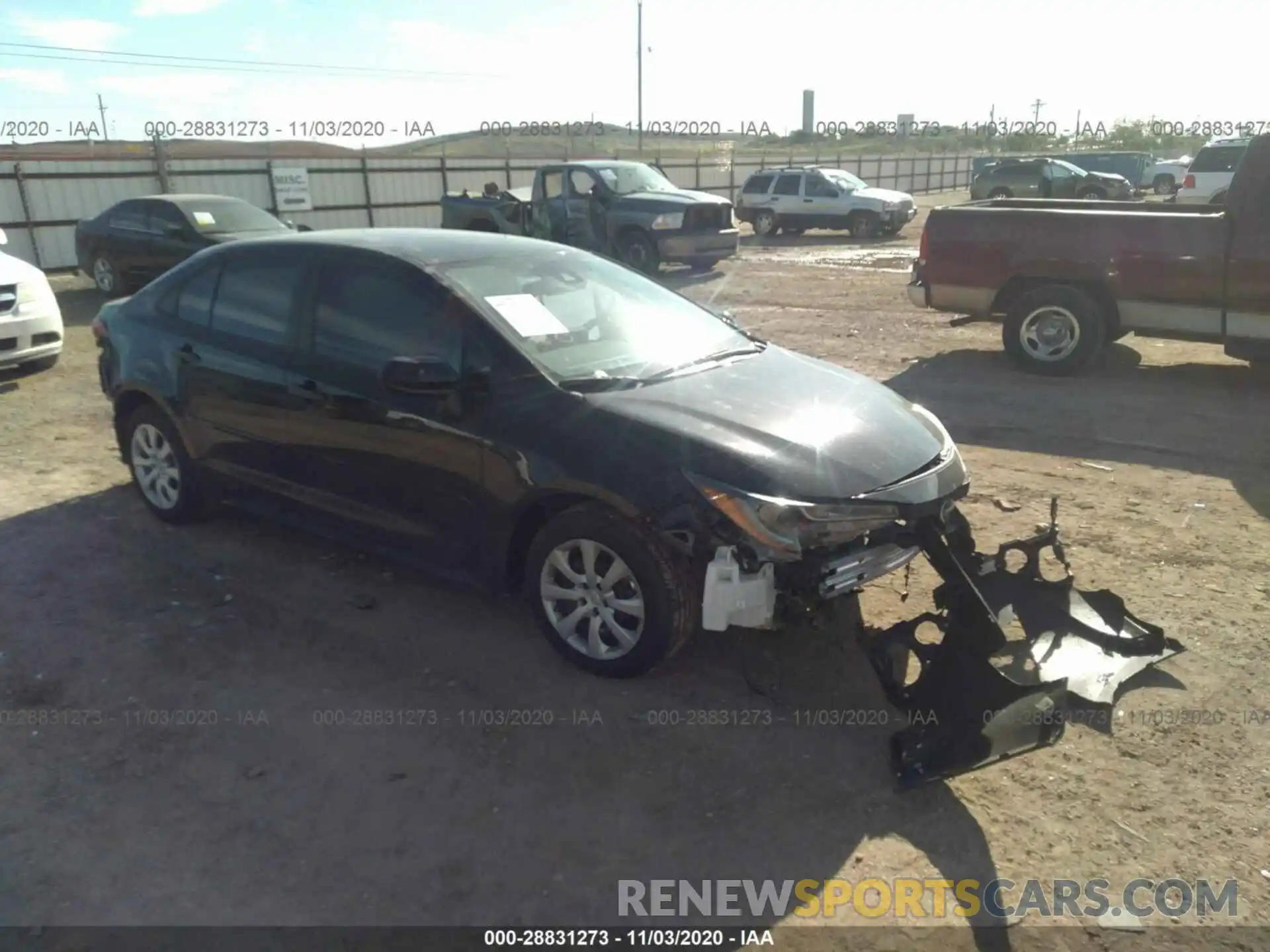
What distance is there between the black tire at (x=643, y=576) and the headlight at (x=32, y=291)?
302 inches

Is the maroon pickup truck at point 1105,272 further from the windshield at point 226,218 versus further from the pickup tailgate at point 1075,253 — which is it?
the windshield at point 226,218

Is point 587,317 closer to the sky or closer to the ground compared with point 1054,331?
closer to the sky

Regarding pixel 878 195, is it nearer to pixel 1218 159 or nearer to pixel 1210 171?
pixel 1210 171

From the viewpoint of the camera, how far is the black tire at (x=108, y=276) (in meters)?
14.6

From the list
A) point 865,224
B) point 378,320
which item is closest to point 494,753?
point 378,320

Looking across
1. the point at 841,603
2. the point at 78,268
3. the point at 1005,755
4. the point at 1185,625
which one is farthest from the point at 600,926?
the point at 78,268

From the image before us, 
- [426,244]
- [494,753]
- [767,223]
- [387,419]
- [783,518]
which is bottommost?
[767,223]

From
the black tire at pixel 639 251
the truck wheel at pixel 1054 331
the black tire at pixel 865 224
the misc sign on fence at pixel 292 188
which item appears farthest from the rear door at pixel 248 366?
the black tire at pixel 865 224

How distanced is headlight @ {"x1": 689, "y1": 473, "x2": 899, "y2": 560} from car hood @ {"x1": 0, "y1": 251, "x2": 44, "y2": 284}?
8330 millimetres

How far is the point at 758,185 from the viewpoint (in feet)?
81.3

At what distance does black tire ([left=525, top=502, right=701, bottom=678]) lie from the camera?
12.1ft

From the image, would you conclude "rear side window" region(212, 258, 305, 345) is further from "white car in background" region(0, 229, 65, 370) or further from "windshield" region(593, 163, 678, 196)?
"windshield" region(593, 163, 678, 196)

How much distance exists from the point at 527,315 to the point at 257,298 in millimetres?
1579

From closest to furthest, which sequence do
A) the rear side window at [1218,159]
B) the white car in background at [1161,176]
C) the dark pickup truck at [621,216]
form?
the dark pickup truck at [621,216] → the rear side window at [1218,159] → the white car in background at [1161,176]
